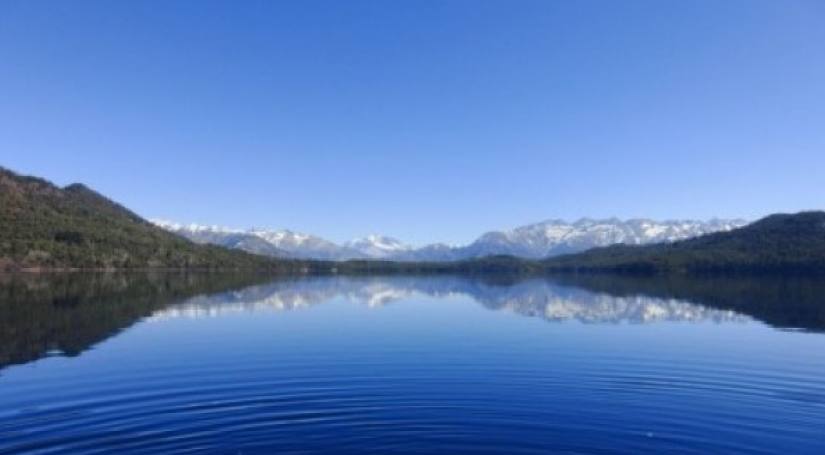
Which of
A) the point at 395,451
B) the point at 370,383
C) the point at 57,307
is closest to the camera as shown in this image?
the point at 395,451

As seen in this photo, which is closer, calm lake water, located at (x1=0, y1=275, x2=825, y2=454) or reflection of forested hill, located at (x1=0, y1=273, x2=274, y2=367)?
calm lake water, located at (x1=0, y1=275, x2=825, y2=454)

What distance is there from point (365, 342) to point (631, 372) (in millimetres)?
18635

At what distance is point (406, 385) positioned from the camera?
31266 millimetres

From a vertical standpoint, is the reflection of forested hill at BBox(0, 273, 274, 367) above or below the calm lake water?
above

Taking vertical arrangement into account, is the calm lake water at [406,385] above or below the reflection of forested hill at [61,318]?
below

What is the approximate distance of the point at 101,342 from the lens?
4544 cm

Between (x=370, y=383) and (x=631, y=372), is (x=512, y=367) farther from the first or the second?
(x=370, y=383)

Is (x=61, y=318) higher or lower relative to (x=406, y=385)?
higher

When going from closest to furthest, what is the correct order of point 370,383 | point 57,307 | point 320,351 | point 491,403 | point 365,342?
point 491,403 < point 370,383 < point 320,351 < point 365,342 < point 57,307

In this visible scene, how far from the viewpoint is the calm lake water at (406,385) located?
21.9m

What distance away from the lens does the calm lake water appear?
21.9 meters

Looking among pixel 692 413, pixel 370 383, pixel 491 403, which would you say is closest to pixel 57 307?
pixel 370 383

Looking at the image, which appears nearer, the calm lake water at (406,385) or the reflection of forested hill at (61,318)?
the calm lake water at (406,385)

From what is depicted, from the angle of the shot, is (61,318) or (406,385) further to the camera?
(61,318)
